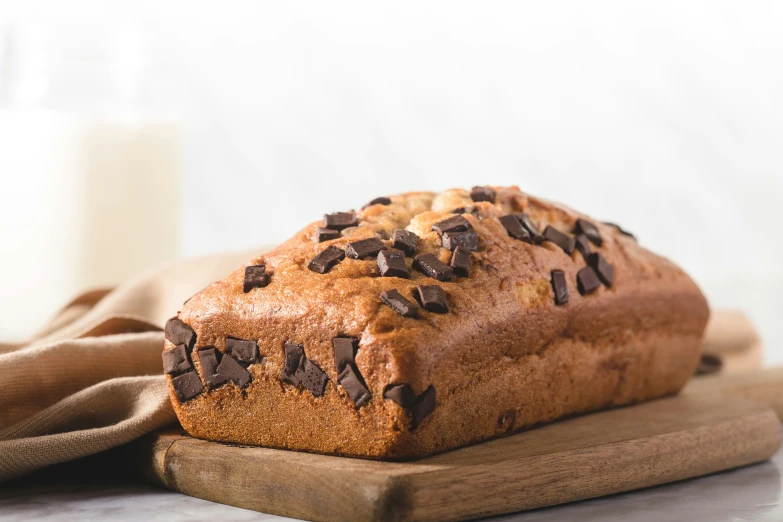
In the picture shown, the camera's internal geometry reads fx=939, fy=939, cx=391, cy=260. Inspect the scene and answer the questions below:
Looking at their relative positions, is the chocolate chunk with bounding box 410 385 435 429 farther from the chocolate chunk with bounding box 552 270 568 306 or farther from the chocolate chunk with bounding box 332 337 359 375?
the chocolate chunk with bounding box 552 270 568 306

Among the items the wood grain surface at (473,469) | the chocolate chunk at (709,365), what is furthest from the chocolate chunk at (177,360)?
the chocolate chunk at (709,365)

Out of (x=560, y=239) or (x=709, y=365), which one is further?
(x=709, y=365)

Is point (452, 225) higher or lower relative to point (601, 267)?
higher

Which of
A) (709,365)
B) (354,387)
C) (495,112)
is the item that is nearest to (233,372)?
(354,387)

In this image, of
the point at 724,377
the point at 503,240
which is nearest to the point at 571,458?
the point at 503,240

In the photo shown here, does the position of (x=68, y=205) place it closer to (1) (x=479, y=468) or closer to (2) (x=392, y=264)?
(2) (x=392, y=264)

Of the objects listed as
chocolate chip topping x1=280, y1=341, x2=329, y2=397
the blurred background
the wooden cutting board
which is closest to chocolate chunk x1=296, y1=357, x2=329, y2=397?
chocolate chip topping x1=280, y1=341, x2=329, y2=397
